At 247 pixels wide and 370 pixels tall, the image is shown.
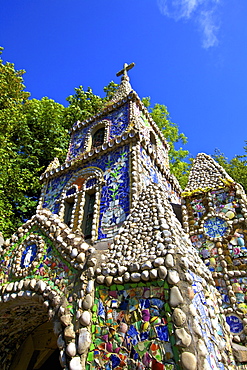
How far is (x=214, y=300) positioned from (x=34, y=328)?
4438 mm

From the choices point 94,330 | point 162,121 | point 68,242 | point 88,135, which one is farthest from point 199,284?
point 162,121

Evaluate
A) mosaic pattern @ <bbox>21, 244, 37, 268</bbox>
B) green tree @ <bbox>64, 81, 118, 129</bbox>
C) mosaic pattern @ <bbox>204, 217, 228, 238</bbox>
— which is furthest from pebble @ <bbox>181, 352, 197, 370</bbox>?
green tree @ <bbox>64, 81, 118, 129</bbox>

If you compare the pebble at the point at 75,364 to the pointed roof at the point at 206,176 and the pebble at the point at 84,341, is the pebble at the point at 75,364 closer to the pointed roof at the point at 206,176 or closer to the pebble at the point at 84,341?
the pebble at the point at 84,341

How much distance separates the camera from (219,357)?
3.70 m

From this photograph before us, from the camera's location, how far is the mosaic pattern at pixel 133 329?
3478 mm

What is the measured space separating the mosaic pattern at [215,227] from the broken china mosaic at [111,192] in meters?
2.14

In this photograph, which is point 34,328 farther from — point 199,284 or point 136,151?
point 136,151

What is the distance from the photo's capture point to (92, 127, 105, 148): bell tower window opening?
1111cm

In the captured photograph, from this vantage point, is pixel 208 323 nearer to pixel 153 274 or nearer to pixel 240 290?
pixel 153 274

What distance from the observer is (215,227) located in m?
7.16

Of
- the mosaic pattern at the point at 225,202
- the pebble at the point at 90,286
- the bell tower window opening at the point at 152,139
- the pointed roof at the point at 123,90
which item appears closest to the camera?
the pebble at the point at 90,286

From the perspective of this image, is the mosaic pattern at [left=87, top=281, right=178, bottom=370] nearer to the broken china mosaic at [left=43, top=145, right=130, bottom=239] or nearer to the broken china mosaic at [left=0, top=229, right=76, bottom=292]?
the broken china mosaic at [left=0, top=229, right=76, bottom=292]

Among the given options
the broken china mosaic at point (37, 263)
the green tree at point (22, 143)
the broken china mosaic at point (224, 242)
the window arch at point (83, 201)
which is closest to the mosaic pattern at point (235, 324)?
the broken china mosaic at point (224, 242)

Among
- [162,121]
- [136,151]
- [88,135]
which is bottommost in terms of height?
[136,151]
